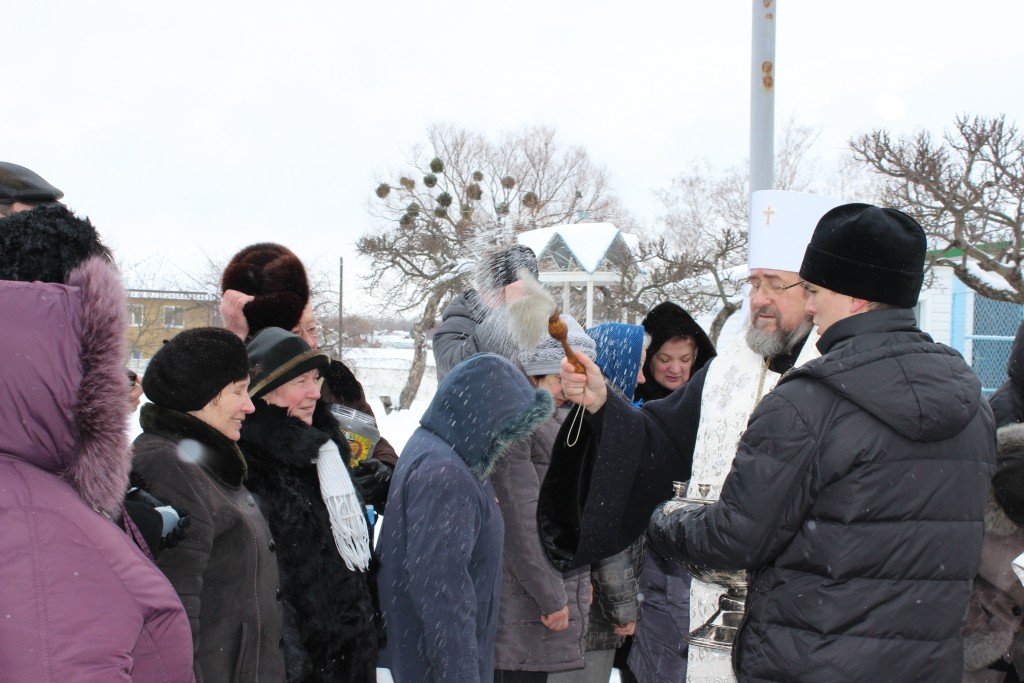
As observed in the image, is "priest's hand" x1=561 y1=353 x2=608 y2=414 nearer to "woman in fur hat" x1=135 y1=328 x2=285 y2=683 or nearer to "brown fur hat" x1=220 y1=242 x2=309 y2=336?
"woman in fur hat" x1=135 y1=328 x2=285 y2=683

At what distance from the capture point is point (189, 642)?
1.73 m

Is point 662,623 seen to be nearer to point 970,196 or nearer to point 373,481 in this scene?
point 373,481

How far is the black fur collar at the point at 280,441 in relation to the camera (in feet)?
9.45

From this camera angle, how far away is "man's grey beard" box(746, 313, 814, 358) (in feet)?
9.02

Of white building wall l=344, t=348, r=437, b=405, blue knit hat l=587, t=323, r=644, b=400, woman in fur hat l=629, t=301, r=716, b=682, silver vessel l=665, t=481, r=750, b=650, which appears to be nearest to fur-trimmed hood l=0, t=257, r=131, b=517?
silver vessel l=665, t=481, r=750, b=650

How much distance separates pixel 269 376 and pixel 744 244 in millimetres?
14603

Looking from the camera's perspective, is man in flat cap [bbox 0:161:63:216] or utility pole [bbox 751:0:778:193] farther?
utility pole [bbox 751:0:778:193]

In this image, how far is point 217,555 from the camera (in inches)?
99.9

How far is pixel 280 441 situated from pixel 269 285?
3.08 ft

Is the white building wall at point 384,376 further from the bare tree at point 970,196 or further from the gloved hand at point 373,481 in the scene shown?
the gloved hand at point 373,481

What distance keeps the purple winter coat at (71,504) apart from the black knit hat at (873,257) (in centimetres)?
158

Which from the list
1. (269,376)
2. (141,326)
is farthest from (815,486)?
(141,326)

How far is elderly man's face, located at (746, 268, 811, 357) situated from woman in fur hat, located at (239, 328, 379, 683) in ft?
4.68

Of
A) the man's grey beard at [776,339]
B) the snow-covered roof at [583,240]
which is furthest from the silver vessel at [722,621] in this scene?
the snow-covered roof at [583,240]
